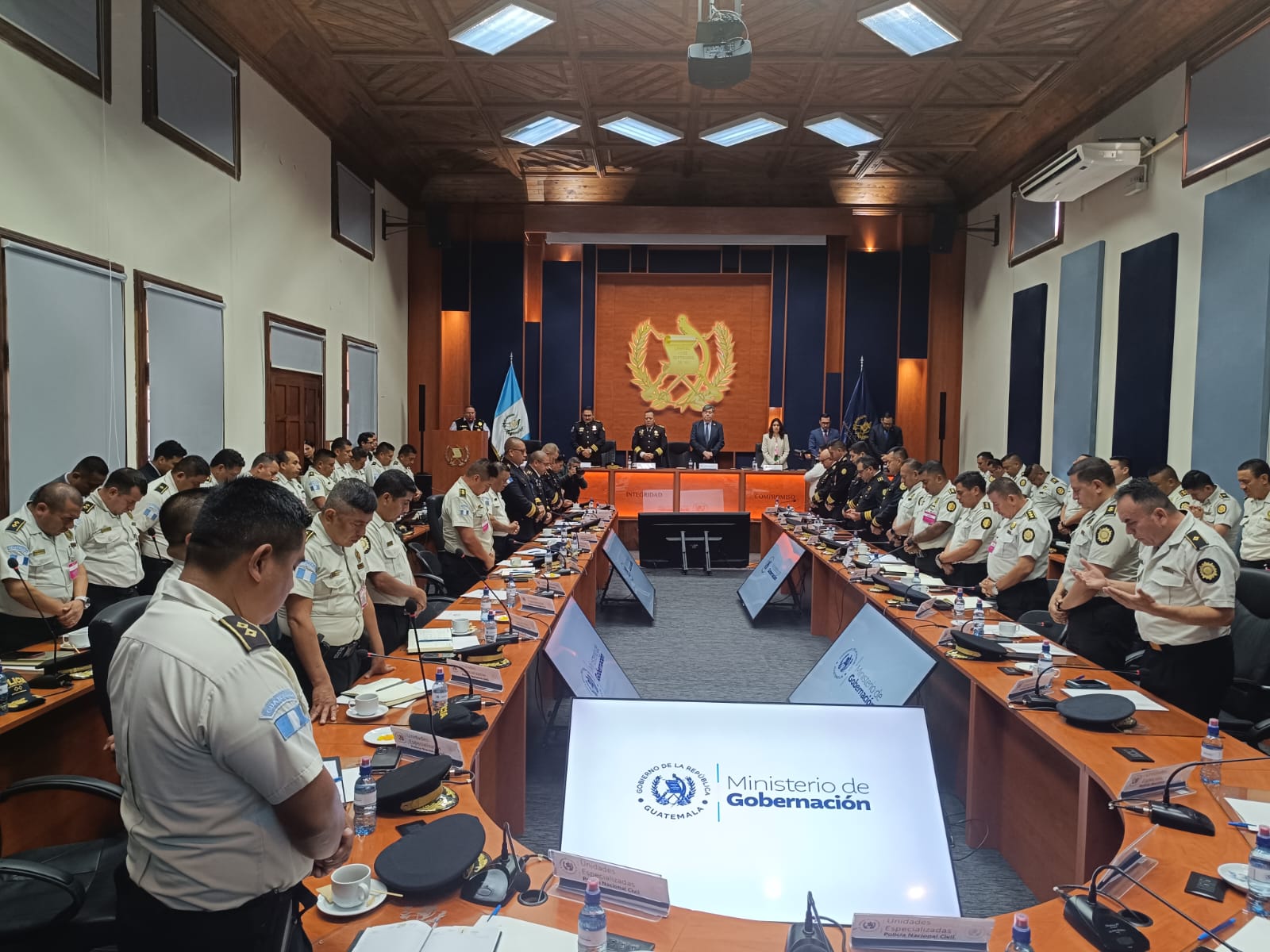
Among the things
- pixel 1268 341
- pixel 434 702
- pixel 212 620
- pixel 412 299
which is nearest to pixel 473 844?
pixel 212 620

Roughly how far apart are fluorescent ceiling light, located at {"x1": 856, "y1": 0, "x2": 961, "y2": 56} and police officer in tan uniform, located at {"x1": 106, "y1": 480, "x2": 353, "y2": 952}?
6.86m

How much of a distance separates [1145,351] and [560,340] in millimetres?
8030

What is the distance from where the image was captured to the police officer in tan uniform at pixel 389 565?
3639mm

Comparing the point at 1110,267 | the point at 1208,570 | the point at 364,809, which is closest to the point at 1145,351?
the point at 1110,267

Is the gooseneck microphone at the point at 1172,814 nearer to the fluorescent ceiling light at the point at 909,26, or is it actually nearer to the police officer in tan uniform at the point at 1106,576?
the police officer in tan uniform at the point at 1106,576

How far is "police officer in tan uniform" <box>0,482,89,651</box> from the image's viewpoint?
12.4 feet

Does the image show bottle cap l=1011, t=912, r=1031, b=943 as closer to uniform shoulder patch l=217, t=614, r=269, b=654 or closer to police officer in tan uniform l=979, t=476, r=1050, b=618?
uniform shoulder patch l=217, t=614, r=269, b=654

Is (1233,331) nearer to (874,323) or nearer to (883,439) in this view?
(883,439)

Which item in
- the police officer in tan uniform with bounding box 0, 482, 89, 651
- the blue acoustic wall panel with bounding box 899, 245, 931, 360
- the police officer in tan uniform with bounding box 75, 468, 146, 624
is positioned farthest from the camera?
the blue acoustic wall panel with bounding box 899, 245, 931, 360

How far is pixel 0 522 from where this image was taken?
4.04 meters

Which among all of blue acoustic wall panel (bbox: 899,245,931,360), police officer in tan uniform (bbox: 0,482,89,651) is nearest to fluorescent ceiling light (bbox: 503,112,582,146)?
blue acoustic wall panel (bbox: 899,245,931,360)

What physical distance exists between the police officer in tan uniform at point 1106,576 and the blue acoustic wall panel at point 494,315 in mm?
9350

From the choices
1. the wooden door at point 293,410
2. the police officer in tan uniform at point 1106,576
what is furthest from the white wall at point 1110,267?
the wooden door at point 293,410

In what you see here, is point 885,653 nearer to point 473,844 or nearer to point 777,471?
point 473,844
